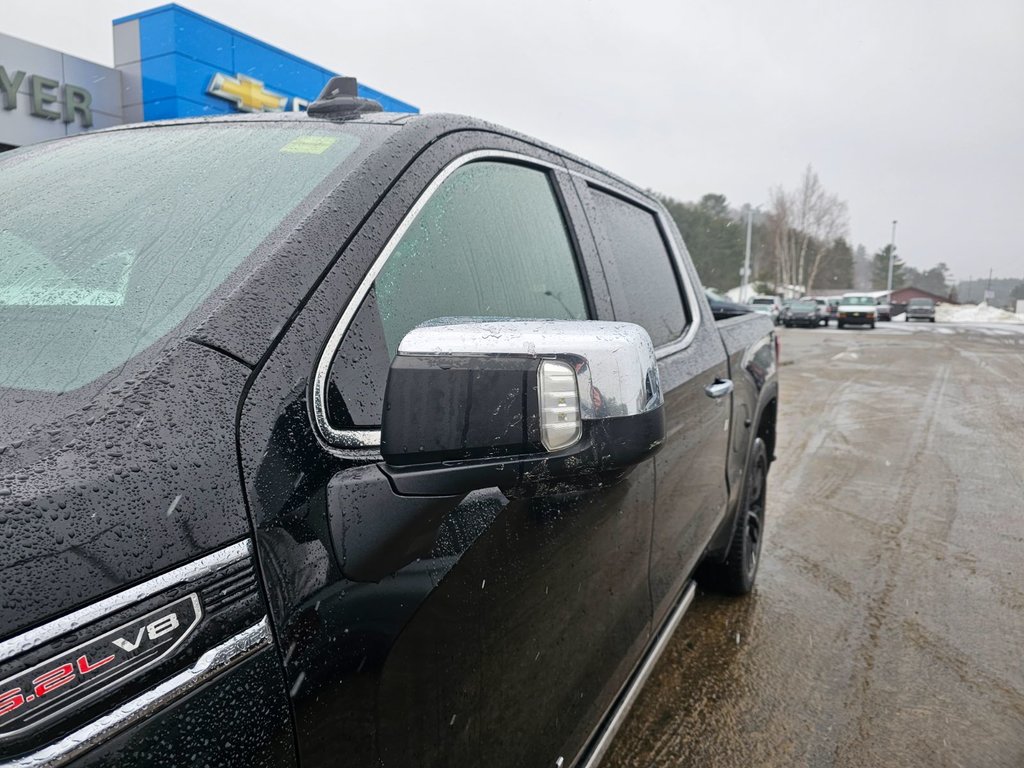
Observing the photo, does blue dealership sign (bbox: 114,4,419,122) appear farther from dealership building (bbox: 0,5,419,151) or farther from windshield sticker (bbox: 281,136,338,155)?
windshield sticker (bbox: 281,136,338,155)

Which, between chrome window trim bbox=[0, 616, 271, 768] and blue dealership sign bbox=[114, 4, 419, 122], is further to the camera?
blue dealership sign bbox=[114, 4, 419, 122]

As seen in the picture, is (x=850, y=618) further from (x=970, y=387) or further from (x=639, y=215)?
(x=970, y=387)

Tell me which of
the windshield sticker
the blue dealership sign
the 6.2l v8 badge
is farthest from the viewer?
the blue dealership sign

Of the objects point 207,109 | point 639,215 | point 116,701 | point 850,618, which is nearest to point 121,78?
point 207,109

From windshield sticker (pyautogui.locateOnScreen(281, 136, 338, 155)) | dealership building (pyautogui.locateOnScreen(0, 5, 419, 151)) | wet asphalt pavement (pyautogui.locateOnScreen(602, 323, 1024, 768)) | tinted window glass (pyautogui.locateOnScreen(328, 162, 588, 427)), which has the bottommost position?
wet asphalt pavement (pyautogui.locateOnScreen(602, 323, 1024, 768))

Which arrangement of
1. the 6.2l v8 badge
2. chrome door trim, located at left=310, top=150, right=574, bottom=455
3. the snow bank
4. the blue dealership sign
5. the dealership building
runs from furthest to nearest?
the snow bank
the blue dealership sign
the dealership building
chrome door trim, located at left=310, top=150, right=574, bottom=455
the 6.2l v8 badge

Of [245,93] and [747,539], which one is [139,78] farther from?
[747,539]

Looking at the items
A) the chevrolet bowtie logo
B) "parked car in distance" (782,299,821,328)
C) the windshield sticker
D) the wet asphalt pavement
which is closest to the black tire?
the wet asphalt pavement

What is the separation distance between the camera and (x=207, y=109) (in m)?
12.3

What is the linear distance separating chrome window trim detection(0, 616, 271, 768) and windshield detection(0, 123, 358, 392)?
39 centimetres

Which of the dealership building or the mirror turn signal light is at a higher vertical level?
the dealership building

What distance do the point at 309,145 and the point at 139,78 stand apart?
1259 cm

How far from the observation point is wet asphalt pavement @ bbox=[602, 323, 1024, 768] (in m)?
2.59

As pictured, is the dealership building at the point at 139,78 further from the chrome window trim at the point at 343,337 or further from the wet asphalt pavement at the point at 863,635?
the chrome window trim at the point at 343,337
